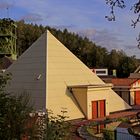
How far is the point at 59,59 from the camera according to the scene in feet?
111

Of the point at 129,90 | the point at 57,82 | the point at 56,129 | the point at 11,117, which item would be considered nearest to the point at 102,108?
the point at 57,82

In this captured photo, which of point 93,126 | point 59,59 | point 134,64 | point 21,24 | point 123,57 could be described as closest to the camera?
point 93,126

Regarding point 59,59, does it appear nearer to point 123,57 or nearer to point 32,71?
point 32,71

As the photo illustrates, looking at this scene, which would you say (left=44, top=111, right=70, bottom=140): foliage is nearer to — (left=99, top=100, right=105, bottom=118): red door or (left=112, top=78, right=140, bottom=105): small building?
(left=99, top=100, right=105, bottom=118): red door

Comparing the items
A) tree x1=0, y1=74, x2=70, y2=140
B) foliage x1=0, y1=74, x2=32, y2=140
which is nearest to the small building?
tree x1=0, y1=74, x2=70, y2=140

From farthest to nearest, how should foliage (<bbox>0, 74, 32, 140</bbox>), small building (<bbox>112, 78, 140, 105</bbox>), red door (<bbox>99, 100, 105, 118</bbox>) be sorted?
small building (<bbox>112, 78, 140, 105</bbox>) → red door (<bbox>99, 100, 105, 118</bbox>) → foliage (<bbox>0, 74, 32, 140</bbox>)

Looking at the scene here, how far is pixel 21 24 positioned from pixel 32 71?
7047 cm

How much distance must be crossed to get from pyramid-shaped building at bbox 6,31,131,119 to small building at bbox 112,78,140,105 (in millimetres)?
8609

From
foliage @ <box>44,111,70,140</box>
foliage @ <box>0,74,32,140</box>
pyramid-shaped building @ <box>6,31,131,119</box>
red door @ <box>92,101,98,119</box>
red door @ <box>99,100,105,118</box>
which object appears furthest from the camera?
red door @ <box>99,100,105,118</box>

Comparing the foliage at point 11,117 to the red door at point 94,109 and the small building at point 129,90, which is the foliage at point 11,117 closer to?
the red door at point 94,109

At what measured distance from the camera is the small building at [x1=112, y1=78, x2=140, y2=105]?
43725 millimetres

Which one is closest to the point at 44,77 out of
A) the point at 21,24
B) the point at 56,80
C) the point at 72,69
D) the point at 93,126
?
the point at 56,80

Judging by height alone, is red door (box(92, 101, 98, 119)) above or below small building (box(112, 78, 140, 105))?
below

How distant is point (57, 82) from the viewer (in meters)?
32.6
